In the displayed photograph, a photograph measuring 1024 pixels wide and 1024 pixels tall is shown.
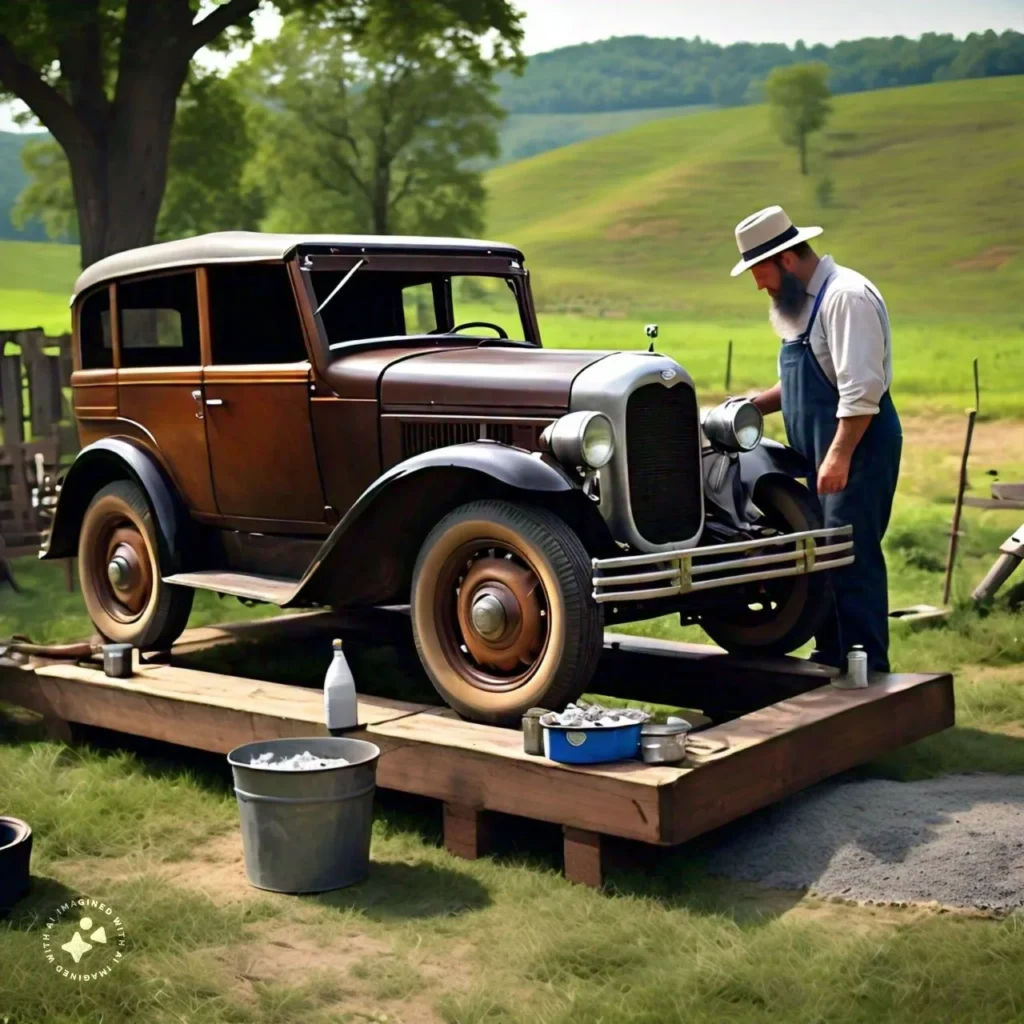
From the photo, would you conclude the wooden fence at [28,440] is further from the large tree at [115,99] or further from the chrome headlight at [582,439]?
the chrome headlight at [582,439]

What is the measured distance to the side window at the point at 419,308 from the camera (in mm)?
6793

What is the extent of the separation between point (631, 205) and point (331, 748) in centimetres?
5296

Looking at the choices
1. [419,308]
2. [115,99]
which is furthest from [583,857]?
[115,99]

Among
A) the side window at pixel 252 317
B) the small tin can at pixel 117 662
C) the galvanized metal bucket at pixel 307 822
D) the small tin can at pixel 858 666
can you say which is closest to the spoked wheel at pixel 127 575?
the small tin can at pixel 117 662

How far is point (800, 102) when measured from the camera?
52250mm

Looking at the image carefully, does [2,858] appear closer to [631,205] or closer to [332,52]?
[332,52]

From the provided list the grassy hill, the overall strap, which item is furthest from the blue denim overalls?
the grassy hill

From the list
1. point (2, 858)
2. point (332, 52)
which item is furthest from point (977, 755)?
point (332, 52)

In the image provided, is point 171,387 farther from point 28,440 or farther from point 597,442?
point 28,440

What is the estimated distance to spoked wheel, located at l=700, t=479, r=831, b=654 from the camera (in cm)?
611

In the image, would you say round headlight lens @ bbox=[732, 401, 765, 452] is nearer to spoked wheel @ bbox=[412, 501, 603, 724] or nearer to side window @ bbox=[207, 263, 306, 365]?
spoked wheel @ bbox=[412, 501, 603, 724]

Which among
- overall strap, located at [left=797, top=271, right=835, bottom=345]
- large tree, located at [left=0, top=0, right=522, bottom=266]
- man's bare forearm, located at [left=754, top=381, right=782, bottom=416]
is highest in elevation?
large tree, located at [left=0, top=0, right=522, bottom=266]

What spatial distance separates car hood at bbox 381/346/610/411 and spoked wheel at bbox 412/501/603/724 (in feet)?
1.65

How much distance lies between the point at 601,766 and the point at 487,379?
5.52 feet
